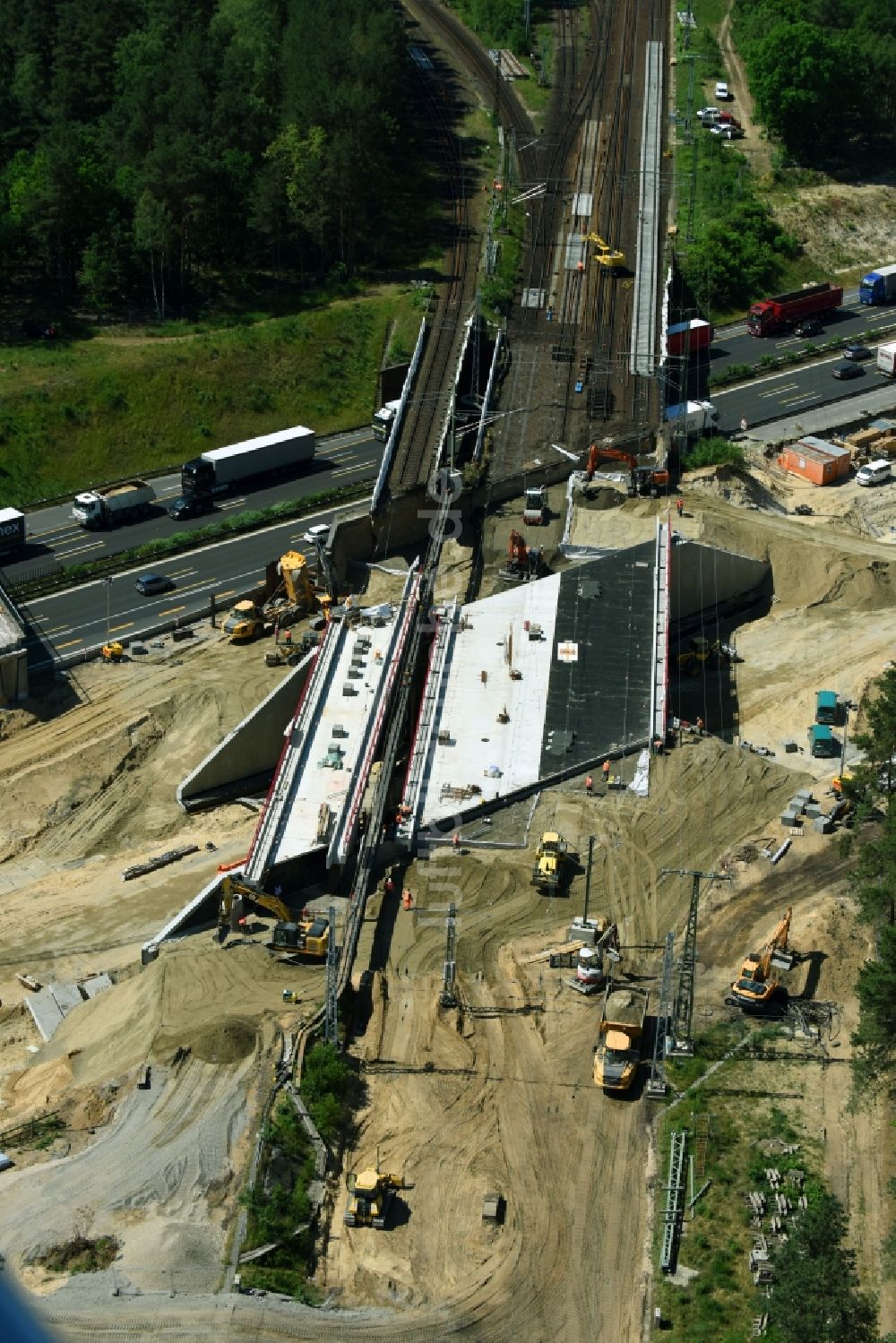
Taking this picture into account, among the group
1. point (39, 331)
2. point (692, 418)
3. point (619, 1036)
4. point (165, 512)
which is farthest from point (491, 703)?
point (39, 331)

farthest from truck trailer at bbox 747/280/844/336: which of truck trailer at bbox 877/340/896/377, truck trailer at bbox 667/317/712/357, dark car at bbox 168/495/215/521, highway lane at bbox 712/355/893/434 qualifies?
dark car at bbox 168/495/215/521

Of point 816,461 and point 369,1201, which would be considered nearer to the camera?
point 369,1201

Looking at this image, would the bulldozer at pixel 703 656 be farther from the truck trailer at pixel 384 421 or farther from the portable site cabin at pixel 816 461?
the truck trailer at pixel 384 421

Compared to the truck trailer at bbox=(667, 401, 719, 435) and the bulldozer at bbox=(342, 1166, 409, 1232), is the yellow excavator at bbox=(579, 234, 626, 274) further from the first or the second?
the bulldozer at bbox=(342, 1166, 409, 1232)

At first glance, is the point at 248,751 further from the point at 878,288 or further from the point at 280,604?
the point at 878,288

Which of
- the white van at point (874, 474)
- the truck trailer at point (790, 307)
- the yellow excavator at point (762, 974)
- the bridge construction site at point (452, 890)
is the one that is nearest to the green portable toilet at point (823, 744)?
the bridge construction site at point (452, 890)

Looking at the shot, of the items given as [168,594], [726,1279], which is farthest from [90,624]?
[726,1279]
